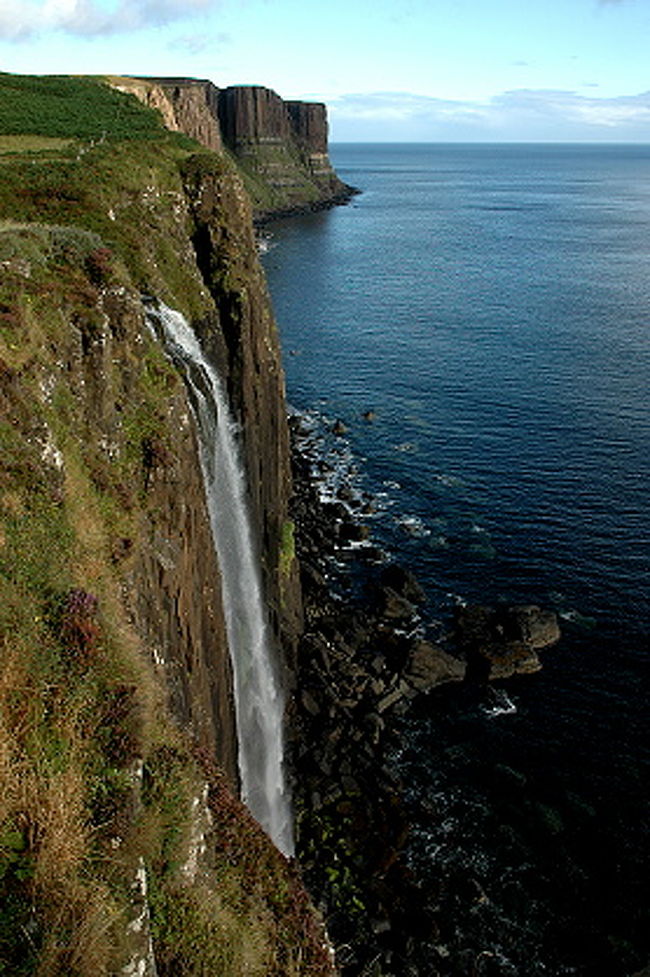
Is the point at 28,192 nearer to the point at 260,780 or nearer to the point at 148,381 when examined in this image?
the point at 148,381

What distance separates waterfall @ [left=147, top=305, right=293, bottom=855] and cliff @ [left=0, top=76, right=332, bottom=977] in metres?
2.22

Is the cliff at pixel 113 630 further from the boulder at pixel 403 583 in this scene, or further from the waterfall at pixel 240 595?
the boulder at pixel 403 583

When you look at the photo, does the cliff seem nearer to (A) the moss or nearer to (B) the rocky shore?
(A) the moss

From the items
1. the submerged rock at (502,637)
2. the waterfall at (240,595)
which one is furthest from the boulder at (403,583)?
the waterfall at (240,595)

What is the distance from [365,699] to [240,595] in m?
11.0

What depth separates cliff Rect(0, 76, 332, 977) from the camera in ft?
33.1

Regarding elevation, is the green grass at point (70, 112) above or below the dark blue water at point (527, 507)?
above

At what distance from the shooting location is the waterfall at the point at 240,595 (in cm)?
2797

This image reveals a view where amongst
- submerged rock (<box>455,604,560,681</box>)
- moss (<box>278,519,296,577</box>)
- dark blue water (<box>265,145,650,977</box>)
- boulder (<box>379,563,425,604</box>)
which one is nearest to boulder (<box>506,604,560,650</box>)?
submerged rock (<box>455,604,560,681</box>)

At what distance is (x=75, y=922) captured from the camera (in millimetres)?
9195

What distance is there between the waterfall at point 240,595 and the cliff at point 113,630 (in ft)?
7.27

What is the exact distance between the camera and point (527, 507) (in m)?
56.8

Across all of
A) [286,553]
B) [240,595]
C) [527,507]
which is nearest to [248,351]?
[286,553]

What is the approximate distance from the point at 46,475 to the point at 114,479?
116 inches
